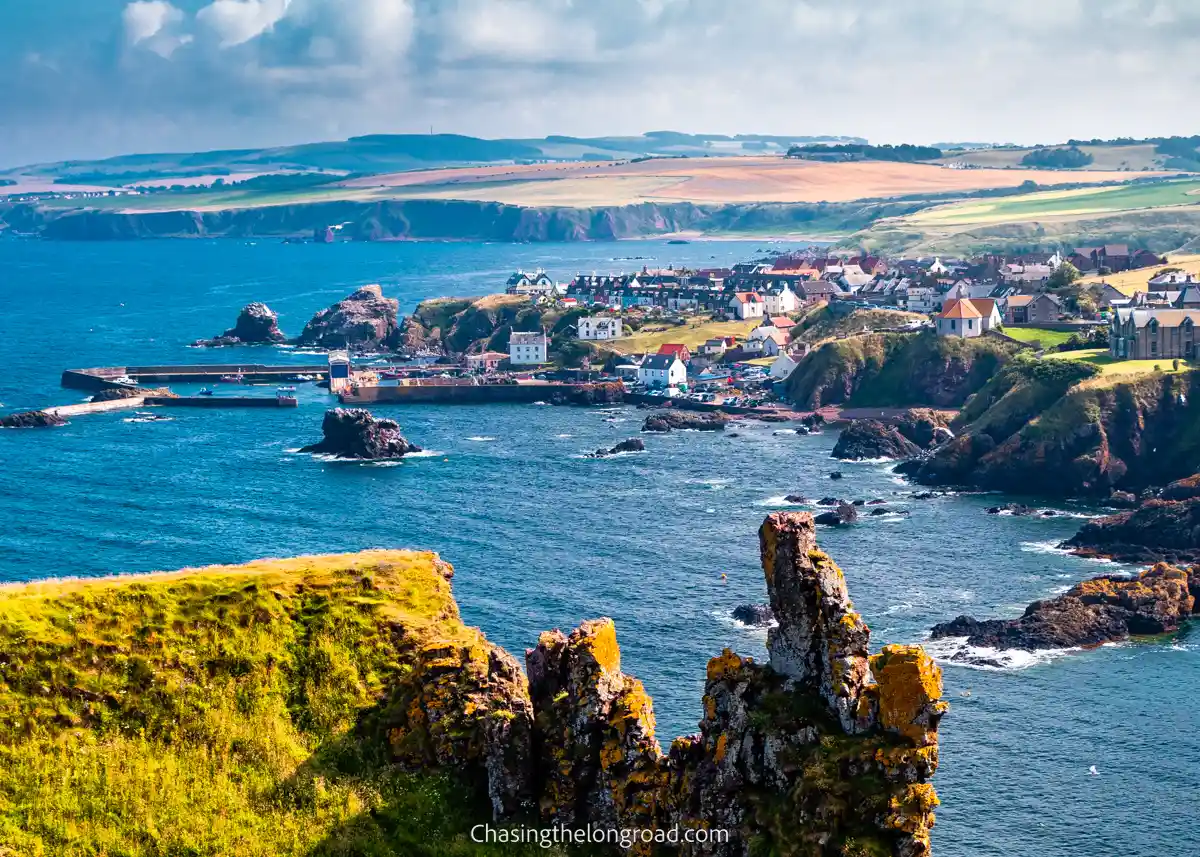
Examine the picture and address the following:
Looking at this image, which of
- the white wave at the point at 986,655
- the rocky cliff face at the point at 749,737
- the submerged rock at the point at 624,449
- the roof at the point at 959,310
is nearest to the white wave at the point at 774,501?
the submerged rock at the point at 624,449

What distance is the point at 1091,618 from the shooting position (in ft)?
296

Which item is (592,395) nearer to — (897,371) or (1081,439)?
(897,371)

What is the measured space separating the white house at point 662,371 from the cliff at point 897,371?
47.5 feet

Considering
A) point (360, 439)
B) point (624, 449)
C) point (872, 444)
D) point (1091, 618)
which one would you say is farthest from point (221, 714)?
point (872, 444)

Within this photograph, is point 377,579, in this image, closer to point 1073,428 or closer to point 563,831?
point 563,831

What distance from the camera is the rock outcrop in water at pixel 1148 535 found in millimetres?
107625

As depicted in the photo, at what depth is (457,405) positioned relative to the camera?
196625 millimetres

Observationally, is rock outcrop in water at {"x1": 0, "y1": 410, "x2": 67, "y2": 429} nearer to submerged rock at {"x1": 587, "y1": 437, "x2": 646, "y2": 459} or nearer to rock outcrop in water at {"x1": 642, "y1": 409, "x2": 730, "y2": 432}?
submerged rock at {"x1": 587, "y1": 437, "x2": 646, "y2": 459}

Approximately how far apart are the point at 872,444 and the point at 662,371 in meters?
47.2

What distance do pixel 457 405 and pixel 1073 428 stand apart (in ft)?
270

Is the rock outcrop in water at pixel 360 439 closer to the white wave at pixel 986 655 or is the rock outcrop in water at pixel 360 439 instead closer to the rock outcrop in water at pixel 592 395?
the rock outcrop in water at pixel 592 395

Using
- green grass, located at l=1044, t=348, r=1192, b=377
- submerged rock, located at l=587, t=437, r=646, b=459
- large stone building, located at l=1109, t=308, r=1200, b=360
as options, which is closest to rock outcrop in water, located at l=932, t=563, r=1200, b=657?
green grass, located at l=1044, t=348, r=1192, b=377

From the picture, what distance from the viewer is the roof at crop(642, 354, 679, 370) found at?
195 meters

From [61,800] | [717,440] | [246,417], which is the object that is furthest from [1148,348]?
[61,800]
